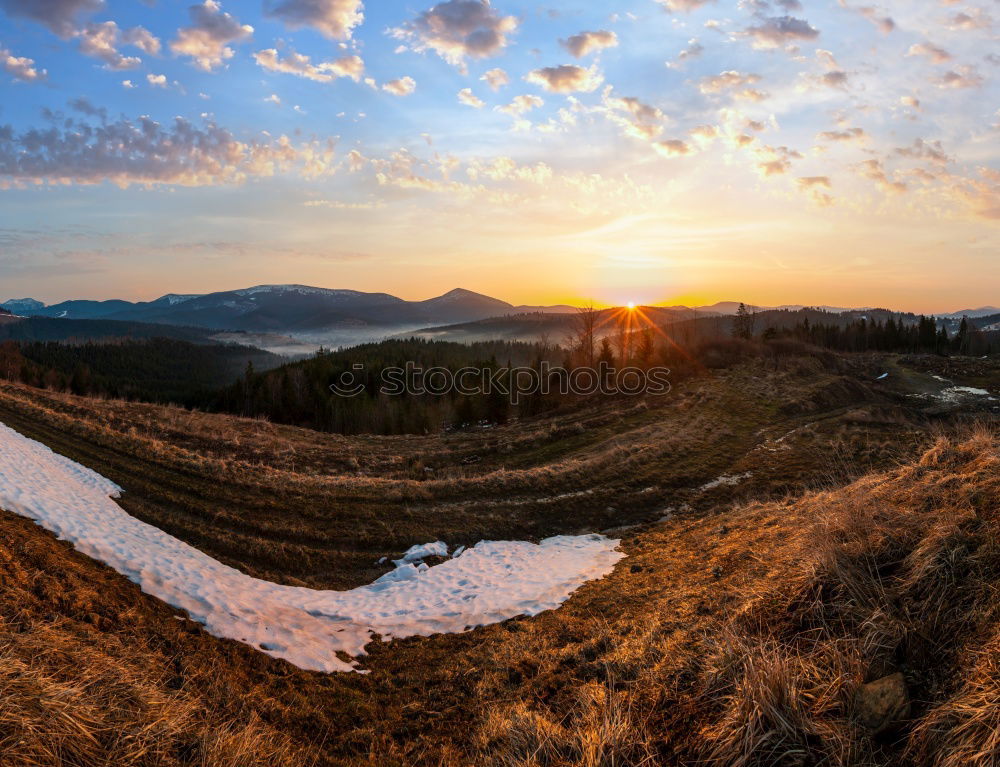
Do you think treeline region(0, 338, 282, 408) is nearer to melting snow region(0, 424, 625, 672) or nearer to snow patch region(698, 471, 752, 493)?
melting snow region(0, 424, 625, 672)

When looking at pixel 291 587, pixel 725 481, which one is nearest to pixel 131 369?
pixel 291 587

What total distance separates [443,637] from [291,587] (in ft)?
14.5

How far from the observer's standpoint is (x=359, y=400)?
270 ft

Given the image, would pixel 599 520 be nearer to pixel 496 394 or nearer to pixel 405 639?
pixel 405 639

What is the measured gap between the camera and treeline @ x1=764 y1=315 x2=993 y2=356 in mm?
88625

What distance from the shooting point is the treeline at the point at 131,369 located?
85875mm

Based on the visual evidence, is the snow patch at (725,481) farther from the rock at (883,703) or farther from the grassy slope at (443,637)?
the rock at (883,703)

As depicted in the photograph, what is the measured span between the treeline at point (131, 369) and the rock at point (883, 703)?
329 ft

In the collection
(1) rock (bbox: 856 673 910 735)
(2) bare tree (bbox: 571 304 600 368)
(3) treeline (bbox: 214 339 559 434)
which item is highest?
(2) bare tree (bbox: 571 304 600 368)

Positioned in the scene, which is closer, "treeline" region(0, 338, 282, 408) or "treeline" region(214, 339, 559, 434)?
"treeline" region(214, 339, 559, 434)

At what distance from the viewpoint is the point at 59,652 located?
17.1 ft

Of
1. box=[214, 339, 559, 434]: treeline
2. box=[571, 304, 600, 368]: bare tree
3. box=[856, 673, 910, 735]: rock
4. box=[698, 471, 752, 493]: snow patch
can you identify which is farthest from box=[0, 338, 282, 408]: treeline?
box=[856, 673, 910, 735]: rock

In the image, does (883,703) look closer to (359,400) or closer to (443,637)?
(443,637)

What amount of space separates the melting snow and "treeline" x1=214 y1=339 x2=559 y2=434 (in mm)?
50361
